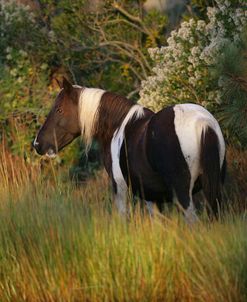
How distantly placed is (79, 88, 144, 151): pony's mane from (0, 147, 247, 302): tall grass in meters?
2.07

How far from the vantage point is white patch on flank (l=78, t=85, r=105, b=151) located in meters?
8.91

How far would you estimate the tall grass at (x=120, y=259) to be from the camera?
18.9 ft

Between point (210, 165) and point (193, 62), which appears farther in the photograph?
point (193, 62)

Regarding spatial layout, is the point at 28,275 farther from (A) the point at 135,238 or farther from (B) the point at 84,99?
(B) the point at 84,99

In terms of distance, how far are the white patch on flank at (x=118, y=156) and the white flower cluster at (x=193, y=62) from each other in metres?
1.65

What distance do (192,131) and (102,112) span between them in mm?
1568

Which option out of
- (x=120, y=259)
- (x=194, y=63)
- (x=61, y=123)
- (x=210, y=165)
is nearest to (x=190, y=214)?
(x=210, y=165)

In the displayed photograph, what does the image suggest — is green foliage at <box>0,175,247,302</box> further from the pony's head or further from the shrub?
the shrub

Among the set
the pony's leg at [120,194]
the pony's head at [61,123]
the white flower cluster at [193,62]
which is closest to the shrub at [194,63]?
the white flower cluster at [193,62]

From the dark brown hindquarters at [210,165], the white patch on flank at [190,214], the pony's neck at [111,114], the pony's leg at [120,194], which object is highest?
the pony's neck at [111,114]

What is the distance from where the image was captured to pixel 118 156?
848 cm

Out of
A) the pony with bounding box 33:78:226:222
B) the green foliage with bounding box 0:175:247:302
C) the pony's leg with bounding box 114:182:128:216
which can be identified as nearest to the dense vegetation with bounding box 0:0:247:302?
the green foliage with bounding box 0:175:247:302

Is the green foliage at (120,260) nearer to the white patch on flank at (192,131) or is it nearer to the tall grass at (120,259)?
the tall grass at (120,259)

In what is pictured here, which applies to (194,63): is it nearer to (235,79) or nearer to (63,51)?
(235,79)
